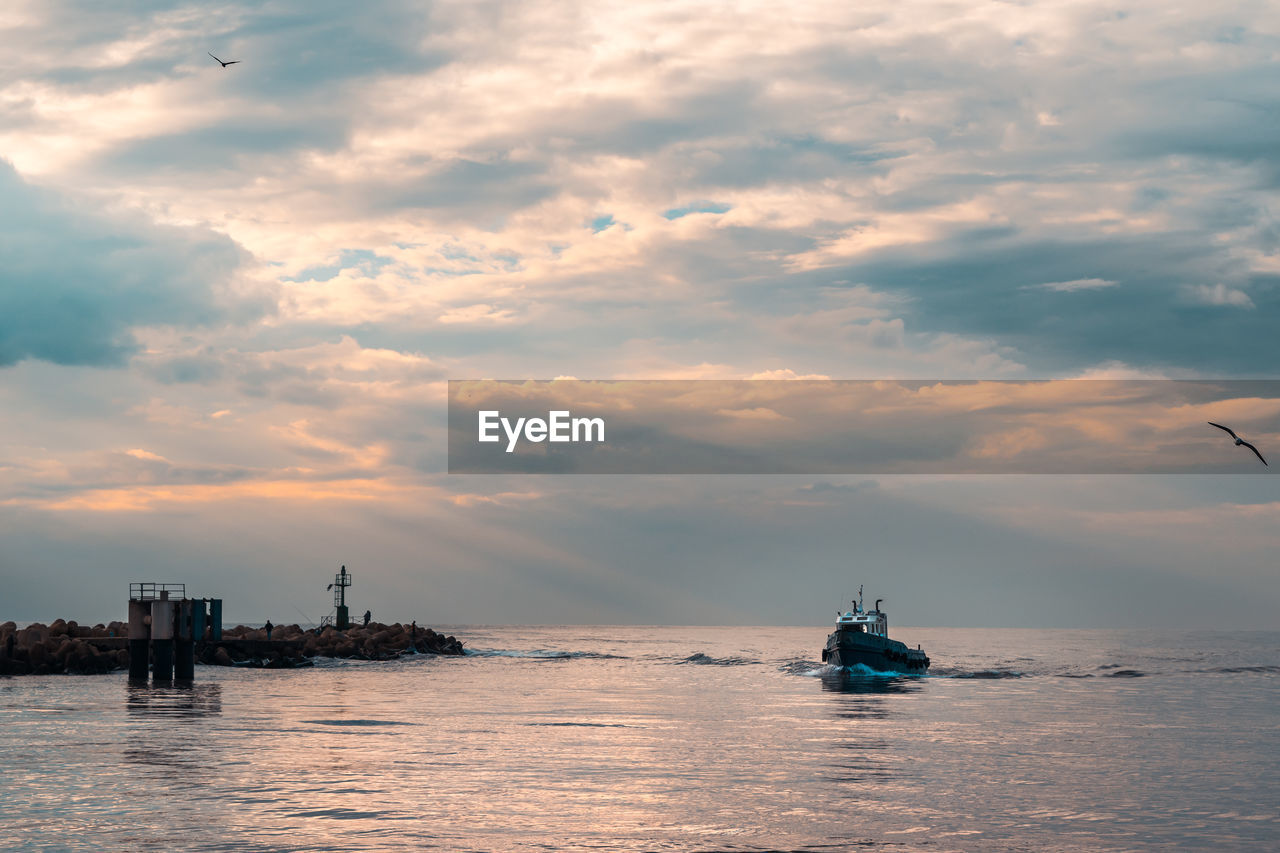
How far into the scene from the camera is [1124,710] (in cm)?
6375

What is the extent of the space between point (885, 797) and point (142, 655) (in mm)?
52892

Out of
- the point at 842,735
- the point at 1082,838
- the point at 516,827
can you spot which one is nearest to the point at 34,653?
the point at 842,735

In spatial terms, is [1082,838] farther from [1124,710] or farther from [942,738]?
[1124,710]

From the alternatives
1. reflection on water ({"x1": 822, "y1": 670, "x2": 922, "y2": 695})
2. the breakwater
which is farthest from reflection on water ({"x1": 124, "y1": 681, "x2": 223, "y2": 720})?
reflection on water ({"x1": 822, "y1": 670, "x2": 922, "y2": 695})

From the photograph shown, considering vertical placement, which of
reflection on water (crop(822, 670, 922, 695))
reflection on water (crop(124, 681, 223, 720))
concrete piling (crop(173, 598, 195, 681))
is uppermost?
concrete piling (crop(173, 598, 195, 681))

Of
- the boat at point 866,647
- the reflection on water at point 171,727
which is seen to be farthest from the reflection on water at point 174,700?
the boat at point 866,647

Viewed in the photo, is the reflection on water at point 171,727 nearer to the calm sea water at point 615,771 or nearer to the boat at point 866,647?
the calm sea water at point 615,771

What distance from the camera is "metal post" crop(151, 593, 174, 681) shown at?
68.2 m

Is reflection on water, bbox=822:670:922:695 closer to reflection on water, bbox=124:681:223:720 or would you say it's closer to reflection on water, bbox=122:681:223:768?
reflection on water, bbox=124:681:223:720

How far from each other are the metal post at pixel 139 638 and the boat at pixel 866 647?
4884 cm

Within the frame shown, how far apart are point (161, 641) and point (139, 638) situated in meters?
1.47

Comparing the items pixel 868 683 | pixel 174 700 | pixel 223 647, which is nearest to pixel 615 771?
pixel 174 700

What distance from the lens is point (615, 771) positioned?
→ 111ft

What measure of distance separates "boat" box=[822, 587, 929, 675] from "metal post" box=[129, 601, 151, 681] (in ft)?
160
